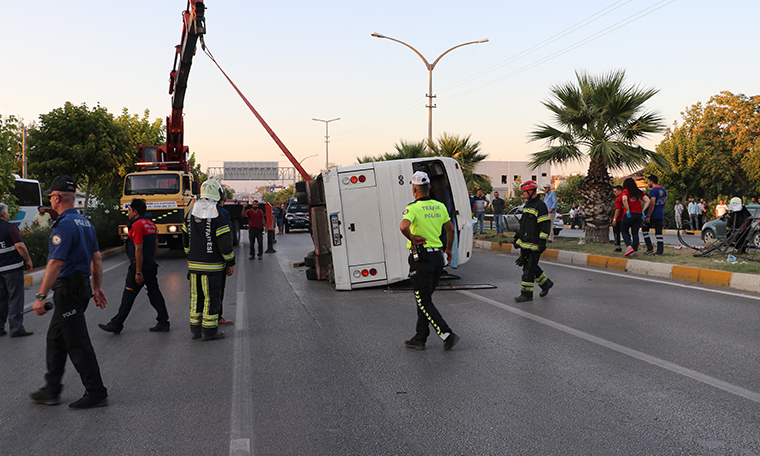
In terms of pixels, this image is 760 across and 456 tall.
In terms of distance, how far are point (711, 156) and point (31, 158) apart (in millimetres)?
42342

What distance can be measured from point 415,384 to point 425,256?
146 centimetres

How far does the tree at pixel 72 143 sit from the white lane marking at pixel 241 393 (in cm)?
2305

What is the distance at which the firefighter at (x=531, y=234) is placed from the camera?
8148 millimetres

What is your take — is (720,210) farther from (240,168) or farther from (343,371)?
(240,168)

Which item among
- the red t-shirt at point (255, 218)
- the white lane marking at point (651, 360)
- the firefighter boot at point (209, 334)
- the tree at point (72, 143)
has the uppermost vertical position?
the tree at point (72, 143)

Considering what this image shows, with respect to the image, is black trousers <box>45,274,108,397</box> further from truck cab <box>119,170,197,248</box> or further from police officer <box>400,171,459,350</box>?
truck cab <box>119,170,197,248</box>

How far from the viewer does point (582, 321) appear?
22.7 ft

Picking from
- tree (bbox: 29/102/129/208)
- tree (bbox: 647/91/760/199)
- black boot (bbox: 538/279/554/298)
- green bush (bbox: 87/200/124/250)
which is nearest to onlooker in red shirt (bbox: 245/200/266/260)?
green bush (bbox: 87/200/124/250)

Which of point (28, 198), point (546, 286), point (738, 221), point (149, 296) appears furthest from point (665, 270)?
point (28, 198)

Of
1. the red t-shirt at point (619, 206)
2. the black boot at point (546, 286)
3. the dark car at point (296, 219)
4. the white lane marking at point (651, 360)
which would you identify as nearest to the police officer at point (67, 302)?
the white lane marking at point (651, 360)

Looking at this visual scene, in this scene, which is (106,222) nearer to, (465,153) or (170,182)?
(170,182)

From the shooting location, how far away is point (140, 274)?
7.03m

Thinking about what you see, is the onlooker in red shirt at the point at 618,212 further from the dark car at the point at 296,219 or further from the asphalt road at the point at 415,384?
the dark car at the point at 296,219

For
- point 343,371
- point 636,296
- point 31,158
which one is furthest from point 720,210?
point 31,158
